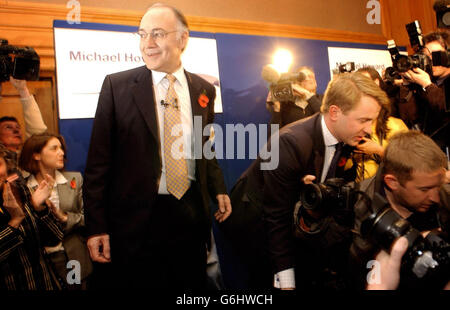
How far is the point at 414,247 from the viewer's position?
127cm

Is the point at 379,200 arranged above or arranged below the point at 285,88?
below

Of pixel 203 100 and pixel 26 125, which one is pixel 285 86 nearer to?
pixel 203 100

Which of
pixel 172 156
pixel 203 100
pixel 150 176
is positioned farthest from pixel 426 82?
pixel 150 176

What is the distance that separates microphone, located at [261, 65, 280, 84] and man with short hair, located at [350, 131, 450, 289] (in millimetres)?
1355

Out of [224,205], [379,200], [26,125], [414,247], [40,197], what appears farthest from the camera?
[26,125]

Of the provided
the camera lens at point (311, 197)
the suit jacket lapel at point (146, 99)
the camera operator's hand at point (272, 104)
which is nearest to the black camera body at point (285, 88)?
the camera operator's hand at point (272, 104)

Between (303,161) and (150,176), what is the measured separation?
696 mm

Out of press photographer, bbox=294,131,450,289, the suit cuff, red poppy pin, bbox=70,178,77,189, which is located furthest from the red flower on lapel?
red poppy pin, bbox=70,178,77,189

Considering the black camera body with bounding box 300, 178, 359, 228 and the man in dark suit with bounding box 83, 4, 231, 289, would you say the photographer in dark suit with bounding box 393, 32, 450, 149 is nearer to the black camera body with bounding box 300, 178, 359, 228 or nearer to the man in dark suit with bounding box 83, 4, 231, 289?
the black camera body with bounding box 300, 178, 359, 228

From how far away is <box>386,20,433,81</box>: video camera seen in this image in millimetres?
2229

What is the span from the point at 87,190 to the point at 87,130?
0.84 m

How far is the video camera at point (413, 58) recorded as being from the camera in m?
2.23

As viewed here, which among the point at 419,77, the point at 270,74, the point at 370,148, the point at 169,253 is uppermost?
the point at 270,74
